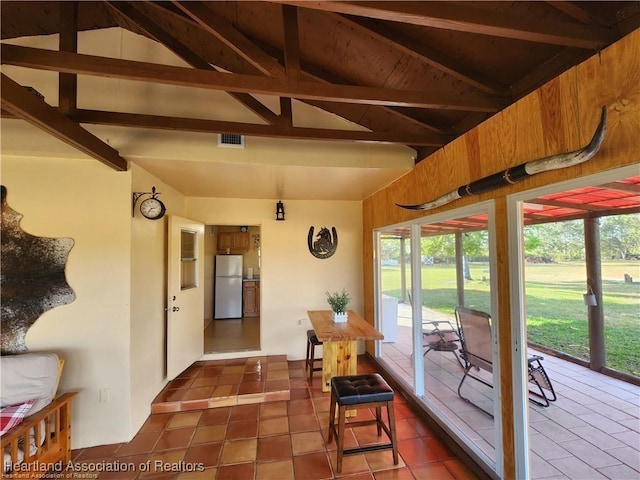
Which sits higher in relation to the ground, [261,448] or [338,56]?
[338,56]

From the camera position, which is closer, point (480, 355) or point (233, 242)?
point (480, 355)

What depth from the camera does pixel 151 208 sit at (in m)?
2.71

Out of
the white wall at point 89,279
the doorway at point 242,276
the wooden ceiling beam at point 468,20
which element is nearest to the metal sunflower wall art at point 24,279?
the white wall at point 89,279

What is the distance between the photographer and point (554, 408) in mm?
2654

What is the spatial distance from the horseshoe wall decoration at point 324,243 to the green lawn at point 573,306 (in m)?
2.19

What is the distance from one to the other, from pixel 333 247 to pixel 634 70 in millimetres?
3656

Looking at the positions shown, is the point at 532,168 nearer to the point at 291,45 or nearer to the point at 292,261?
the point at 291,45

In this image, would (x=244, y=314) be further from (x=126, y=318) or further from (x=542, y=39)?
(x=542, y=39)

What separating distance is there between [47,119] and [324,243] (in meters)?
3.40

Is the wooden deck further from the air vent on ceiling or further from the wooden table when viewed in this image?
the air vent on ceiling

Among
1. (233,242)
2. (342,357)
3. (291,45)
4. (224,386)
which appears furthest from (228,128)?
(233,242)

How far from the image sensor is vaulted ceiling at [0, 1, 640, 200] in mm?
1359

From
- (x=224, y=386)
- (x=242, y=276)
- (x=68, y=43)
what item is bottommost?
(x=224, y=386)

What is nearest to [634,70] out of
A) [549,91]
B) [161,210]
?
[549,91]
